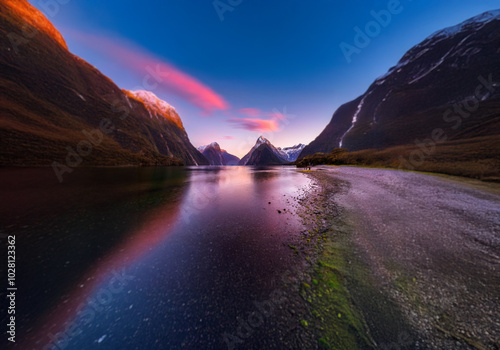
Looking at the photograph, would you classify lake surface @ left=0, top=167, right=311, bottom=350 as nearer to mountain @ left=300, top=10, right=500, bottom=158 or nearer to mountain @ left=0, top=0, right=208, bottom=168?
mountain @ left=300, top=10, right=500, bottom=158

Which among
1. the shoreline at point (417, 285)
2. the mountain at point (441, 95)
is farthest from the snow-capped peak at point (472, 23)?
the shoreline at point (417, 285)

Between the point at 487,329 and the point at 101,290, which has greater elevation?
the point at 101,290

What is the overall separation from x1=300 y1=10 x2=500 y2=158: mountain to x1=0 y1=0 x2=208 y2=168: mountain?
127 metres

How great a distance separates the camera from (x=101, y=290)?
502 cm

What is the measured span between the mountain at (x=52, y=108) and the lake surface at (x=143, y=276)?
2524 inches

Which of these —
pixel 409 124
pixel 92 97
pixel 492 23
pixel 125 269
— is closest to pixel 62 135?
pixel 92 97

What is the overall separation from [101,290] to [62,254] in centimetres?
399

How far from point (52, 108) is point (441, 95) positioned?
224869mm

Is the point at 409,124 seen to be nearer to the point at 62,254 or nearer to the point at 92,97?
the point at 62,254

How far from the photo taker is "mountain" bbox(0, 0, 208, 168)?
195ft

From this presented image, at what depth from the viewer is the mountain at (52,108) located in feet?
195

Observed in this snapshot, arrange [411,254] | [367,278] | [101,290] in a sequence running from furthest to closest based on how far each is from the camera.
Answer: [411,254], [367,278], [101,290]

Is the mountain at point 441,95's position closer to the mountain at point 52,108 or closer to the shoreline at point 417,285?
the shoreline at point 417,285

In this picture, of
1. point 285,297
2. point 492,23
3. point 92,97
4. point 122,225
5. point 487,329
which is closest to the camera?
point 487,329
